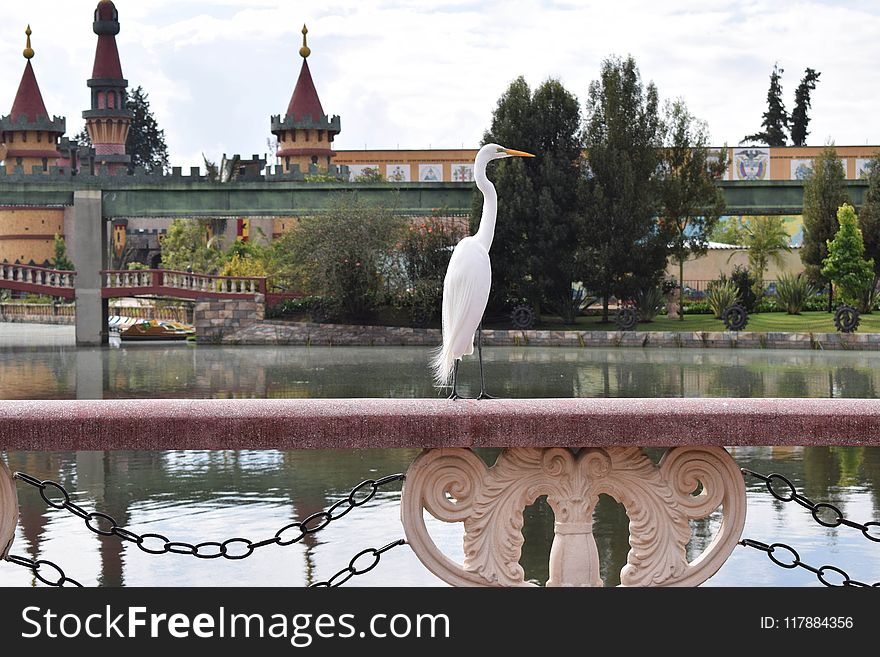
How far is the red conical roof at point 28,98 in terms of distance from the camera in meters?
64.8

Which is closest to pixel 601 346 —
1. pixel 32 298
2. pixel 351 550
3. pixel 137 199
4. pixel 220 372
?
pixel 220 372

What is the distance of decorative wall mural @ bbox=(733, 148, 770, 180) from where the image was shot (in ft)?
201

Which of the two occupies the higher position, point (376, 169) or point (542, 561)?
point (376, 169)

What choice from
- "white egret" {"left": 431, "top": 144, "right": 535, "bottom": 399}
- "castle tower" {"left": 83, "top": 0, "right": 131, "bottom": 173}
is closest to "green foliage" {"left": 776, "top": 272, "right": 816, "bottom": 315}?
"white egret" {"left": 431, "top": 144, "right": 535, "bottom": 399}

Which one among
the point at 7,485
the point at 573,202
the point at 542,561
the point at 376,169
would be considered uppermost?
the point at 376,169

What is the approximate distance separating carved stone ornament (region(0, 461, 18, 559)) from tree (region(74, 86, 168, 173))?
82389mm

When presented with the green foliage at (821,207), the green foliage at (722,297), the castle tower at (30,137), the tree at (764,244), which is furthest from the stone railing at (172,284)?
the castle tower at (30,137)

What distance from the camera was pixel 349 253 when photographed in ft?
120

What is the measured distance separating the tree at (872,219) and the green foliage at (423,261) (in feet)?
41.4

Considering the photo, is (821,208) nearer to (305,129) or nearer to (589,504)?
(305,129)

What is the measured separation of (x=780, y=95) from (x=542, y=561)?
67294mm

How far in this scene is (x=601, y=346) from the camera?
3319cm

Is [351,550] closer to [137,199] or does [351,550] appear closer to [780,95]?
[137,199]

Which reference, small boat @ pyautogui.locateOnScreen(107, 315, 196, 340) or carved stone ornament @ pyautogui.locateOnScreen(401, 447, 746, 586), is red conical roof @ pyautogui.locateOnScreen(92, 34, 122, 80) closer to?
small boat @ pyautogui.locateOnScreen(107, 315, 196, 340)
